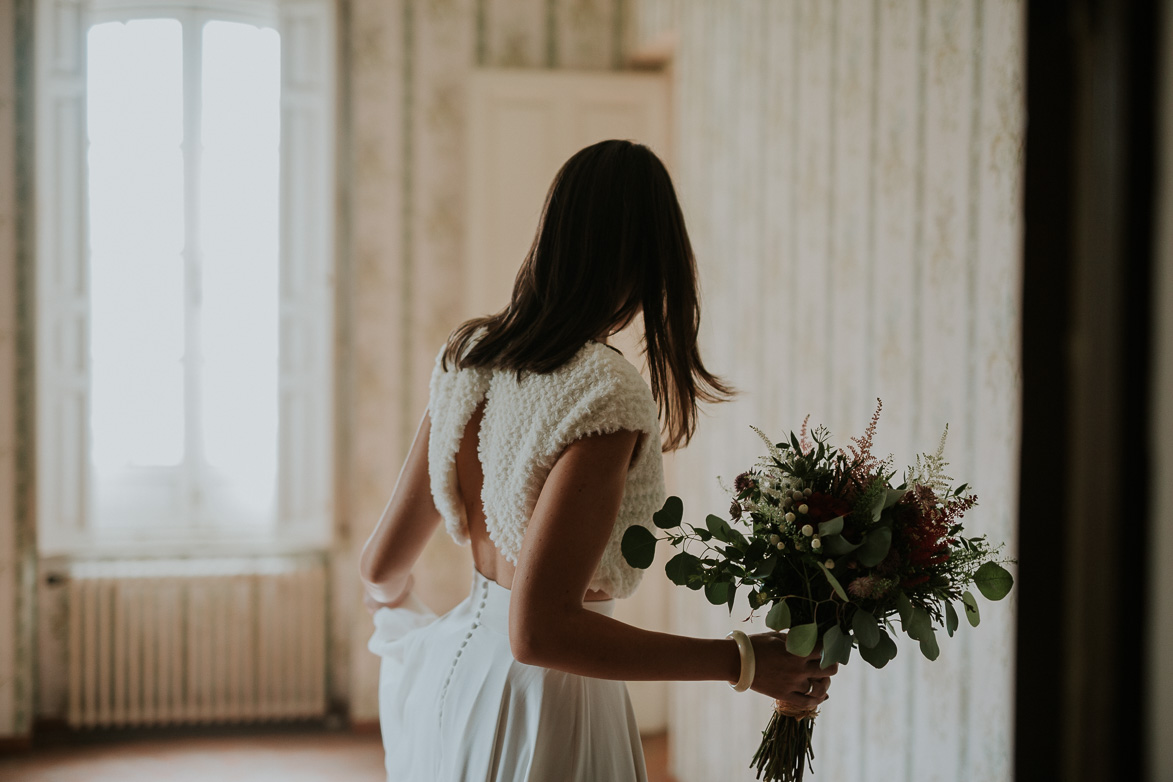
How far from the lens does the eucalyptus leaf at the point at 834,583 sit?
105cm

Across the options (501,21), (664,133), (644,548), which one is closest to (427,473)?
(644,548)

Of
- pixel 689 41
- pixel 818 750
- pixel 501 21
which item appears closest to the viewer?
pixel 818 750

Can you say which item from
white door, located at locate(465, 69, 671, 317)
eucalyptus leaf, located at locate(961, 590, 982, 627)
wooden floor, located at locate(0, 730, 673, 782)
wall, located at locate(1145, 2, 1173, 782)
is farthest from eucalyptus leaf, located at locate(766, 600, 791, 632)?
white door, located at locate(465, 69, 671, 317)

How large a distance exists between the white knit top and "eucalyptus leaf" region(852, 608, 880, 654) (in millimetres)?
280

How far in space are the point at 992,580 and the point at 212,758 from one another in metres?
3.49

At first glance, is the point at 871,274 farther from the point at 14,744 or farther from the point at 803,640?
the point at 14,744

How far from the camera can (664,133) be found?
156 inches

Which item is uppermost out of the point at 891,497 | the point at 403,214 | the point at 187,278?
the point at 403,214

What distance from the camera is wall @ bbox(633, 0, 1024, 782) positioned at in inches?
66.9

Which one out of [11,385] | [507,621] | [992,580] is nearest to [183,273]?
[11,385]

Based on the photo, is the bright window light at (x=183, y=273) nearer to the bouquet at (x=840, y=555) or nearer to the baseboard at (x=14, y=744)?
the baseboard at (x=14, y=744)

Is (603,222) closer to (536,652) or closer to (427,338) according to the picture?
(536,652)

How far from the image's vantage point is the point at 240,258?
394 cm

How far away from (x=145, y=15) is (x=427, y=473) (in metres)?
3.48
